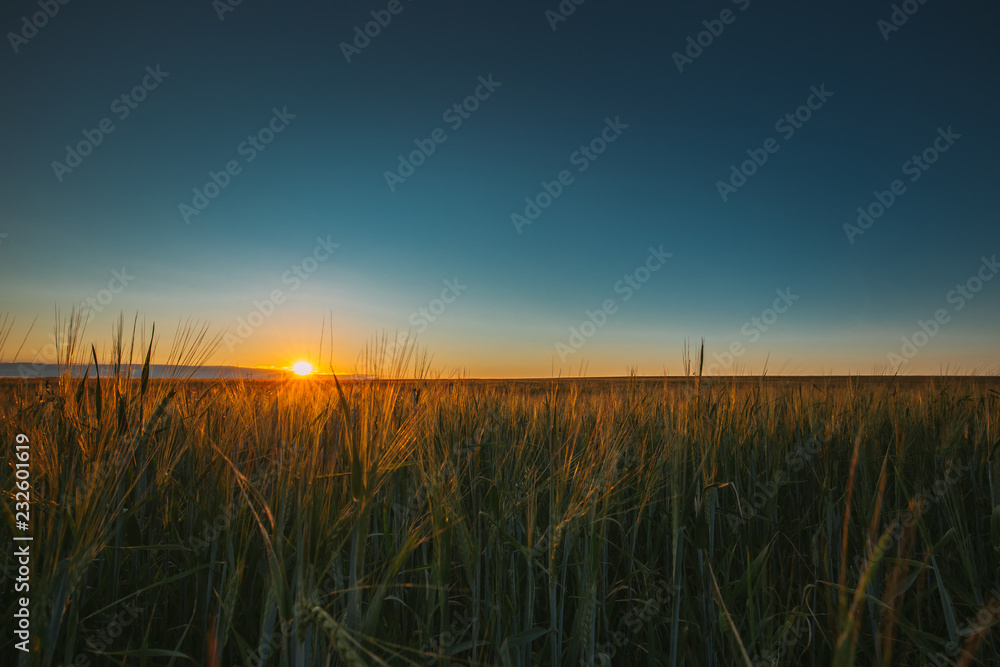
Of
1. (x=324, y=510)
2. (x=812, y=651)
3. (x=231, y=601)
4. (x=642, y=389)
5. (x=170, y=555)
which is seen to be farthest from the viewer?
(x=642, y=389)

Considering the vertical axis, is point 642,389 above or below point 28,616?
above

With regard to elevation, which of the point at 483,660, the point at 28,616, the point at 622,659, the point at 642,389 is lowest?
the point at 622,659

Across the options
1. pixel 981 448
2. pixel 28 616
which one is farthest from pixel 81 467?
pixel 981 448

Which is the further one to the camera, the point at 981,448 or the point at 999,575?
the point at 981,448

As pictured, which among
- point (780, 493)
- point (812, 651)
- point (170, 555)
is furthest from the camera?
point (780, 493)

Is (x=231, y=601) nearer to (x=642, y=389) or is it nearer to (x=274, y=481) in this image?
(x=274, y=481)

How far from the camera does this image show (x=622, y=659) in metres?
1.60

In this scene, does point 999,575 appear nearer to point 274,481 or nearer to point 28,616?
point 274,481

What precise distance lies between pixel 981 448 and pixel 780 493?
4.42ft

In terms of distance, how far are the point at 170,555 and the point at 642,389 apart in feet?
9.91

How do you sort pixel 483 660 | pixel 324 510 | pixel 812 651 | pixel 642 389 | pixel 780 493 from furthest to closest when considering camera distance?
pixel 642 389 < pixel 780 493 < pixel 812 651 < pixel 483 660 < pixel 324 510

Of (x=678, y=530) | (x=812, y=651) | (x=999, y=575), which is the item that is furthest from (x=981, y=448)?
(x=678, y=530)

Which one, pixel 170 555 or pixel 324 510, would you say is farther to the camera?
pixel 170 555

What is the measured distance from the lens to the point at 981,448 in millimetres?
2811
